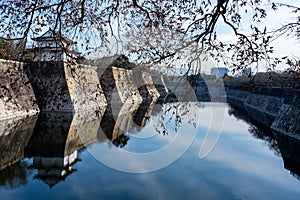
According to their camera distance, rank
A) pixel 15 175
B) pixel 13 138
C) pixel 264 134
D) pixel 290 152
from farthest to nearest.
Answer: pixel 264 134, pixel 13 138, pixel 290 152, pixel 15 175

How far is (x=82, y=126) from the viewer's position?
10.5 m

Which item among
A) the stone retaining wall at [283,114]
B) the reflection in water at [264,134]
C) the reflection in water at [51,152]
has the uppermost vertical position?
the stone retaining wall at [283,114]

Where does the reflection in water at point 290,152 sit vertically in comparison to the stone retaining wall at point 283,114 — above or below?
below

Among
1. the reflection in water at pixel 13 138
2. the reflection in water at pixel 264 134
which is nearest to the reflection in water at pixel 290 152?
the reflection in water at pixel 264 134

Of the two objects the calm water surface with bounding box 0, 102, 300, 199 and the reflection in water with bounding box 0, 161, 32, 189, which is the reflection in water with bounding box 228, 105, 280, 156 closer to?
the calm water surface with bounding box 0, 102, 300, 199

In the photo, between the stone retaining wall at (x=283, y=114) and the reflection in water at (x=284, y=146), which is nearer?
the reflection in water at (x=284, y=146)

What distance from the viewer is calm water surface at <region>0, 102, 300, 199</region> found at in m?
4.80

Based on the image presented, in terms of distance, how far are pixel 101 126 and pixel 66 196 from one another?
21.9ft

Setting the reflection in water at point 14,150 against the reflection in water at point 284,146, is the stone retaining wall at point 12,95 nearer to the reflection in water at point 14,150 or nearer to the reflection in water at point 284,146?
the reflection in water at point 14,150

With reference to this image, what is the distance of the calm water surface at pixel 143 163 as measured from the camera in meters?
4.80

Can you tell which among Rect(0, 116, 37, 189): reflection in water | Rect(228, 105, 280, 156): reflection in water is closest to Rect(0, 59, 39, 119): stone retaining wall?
Rect(0, 116, 37, 189): reflection in water

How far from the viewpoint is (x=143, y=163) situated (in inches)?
258

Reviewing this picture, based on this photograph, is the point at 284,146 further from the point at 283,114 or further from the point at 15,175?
the point at 15,175

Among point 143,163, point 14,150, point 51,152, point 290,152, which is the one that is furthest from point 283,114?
point 14,150
